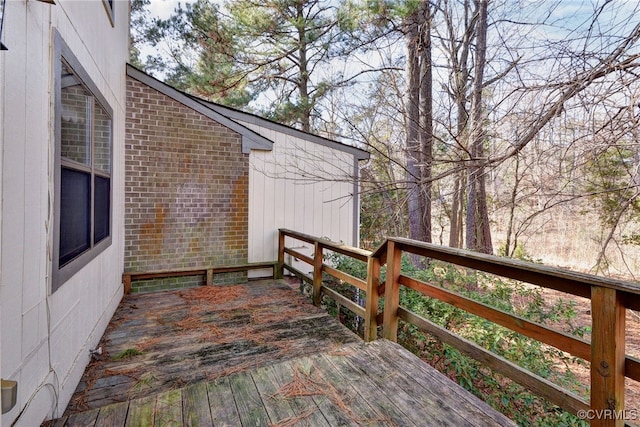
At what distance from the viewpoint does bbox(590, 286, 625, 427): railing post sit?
4.54ft

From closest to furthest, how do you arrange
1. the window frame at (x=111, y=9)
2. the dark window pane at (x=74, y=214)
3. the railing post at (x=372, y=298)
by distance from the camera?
the dark window pane at (x=74, y=214), the railing post at (x=372, y=298), the window frame at (x=111, y=9)

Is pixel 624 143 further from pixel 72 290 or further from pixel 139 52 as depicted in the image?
pixel 139 52

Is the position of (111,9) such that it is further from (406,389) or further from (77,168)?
(406,389)

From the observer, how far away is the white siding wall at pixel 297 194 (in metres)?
5.48

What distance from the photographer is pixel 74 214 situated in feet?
8.12

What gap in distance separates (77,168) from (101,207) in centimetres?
95

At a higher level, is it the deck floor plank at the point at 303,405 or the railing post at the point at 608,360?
the railing post at the point at 608,360

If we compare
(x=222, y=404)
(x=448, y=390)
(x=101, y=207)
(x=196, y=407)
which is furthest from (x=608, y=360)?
(x=101, y=207)

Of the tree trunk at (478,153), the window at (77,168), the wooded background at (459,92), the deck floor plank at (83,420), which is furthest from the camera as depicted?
the tree trunk at (478,153)

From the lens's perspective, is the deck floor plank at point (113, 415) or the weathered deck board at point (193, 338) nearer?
the deck floor plank at point (113, 415)

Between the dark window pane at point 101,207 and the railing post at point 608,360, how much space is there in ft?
12.3

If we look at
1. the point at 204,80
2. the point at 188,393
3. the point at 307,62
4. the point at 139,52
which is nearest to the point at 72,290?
the point at 188,393

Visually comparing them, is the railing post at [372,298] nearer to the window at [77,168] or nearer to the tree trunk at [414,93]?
the window at [77,168]

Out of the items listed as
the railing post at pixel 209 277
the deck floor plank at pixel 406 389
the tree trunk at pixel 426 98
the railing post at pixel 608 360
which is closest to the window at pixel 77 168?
the railing post at pixel 209 277
